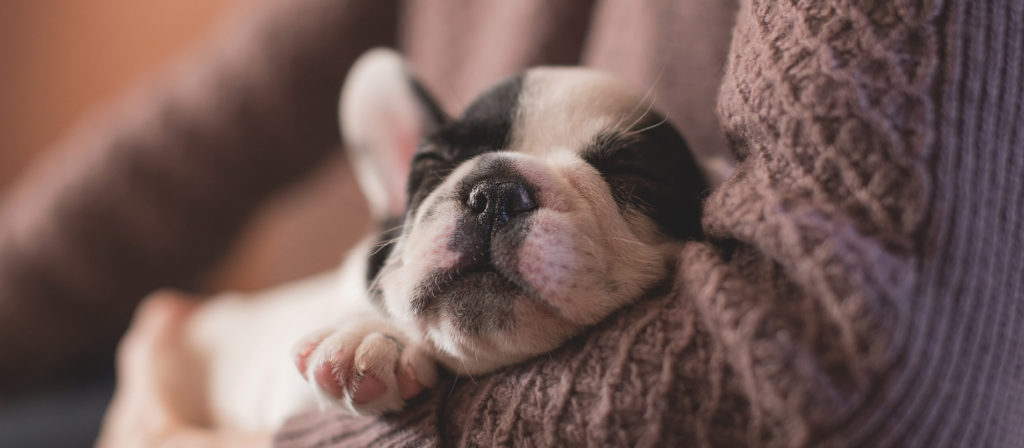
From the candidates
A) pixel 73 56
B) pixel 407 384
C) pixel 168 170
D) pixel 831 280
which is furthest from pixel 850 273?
pixel 73 56

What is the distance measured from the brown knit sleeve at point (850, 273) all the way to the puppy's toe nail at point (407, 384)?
108 millimetres

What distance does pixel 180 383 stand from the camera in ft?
3.82

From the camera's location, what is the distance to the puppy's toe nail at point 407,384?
1.89 ft

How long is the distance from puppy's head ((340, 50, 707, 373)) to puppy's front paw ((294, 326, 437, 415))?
28 millimetres

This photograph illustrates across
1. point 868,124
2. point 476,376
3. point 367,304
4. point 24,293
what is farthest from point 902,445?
point 24,293

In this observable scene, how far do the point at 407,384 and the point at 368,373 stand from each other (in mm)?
35

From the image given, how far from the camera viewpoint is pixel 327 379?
57 cm

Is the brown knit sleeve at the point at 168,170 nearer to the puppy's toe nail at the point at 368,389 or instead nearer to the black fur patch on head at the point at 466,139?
the black fur patch on head at the point at 466,139

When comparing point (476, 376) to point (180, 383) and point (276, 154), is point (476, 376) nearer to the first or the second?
point (180, 383)

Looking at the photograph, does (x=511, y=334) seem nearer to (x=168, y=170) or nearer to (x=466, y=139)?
(x=466, y=139)

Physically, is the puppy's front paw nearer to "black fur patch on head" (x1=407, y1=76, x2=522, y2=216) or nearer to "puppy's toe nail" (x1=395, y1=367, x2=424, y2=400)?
"puppy's toe nail" (x1=395, y1=367, x2=424, y2=400)

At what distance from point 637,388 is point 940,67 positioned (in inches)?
11.1

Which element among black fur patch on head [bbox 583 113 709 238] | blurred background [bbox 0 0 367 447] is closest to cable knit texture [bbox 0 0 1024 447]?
black fur patch on head [bbox 583 113 709 238]

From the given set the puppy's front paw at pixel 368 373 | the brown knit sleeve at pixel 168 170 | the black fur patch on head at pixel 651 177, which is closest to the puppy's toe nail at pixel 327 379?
the puppy's front paw at pixel 368 373
